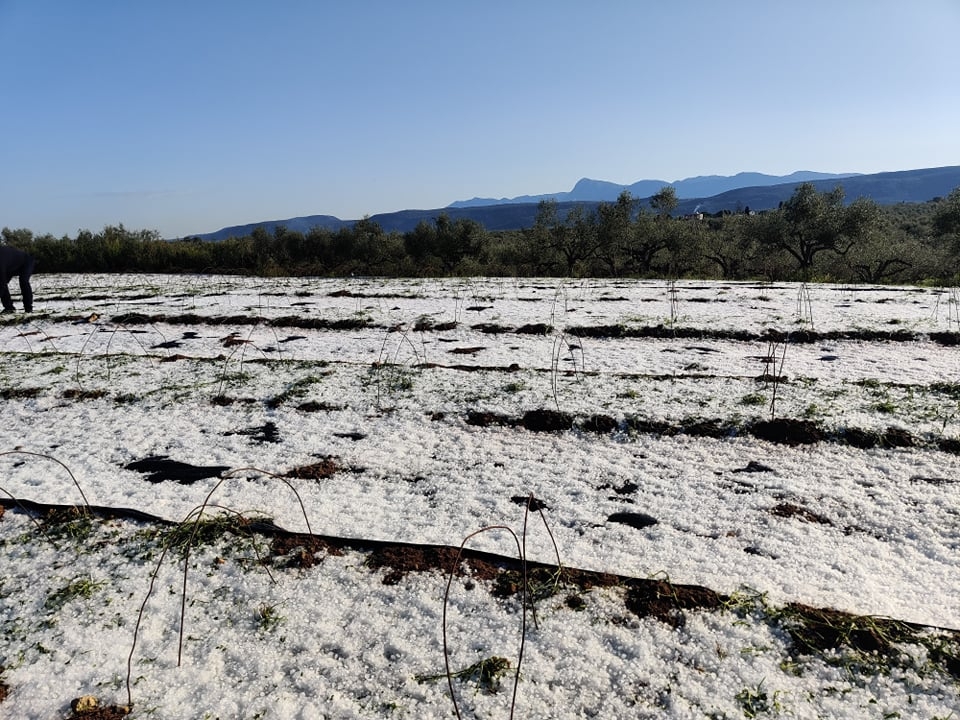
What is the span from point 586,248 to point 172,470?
34.0m

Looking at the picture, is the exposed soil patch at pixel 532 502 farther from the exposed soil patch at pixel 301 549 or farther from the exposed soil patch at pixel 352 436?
the exposed soil patch at pixel 352 436

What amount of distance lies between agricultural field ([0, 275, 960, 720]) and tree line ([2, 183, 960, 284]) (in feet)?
73.6

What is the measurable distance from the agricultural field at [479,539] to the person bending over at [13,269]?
6297 mm

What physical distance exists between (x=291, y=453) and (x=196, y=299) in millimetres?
14857

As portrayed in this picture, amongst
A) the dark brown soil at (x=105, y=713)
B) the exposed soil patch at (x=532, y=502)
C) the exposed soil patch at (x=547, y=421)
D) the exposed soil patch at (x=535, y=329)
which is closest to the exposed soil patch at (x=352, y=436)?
the exposed soil patch at (x=547, y=421)

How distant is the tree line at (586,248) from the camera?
29.9m

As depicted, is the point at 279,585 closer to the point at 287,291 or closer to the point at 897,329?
the point at 897,329

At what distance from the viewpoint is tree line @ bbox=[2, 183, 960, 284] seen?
2994cm

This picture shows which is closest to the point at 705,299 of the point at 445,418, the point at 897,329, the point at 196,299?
the point at 897,329

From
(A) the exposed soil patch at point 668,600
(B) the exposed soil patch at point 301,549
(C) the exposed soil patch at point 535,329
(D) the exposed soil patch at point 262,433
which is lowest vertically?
(A) the exposed soil patch at point 668,600

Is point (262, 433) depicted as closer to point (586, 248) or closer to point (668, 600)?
point (668, 600)

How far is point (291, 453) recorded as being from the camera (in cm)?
589

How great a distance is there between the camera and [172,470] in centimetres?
544

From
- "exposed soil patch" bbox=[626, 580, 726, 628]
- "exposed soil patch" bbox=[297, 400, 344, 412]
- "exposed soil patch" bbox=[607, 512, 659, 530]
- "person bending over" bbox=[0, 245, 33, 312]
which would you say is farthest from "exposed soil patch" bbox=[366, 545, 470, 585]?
"person bending over" bbox=[0, 245, 33, 312]
